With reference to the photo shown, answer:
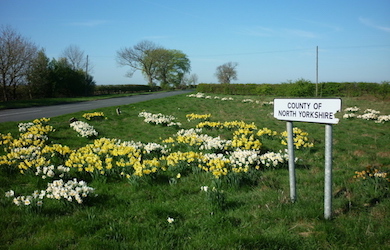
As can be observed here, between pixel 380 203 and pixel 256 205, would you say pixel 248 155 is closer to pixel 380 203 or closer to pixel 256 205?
pixel 256 205

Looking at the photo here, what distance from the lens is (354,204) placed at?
3924mm

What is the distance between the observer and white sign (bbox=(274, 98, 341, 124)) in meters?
3.19

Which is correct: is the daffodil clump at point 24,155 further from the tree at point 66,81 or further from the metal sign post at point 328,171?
the tree at point 66,81

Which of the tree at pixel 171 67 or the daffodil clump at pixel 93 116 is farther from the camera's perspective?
the tree at pixel 171 67

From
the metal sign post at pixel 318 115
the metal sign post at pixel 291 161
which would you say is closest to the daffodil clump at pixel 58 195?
the metal sign post at pixel 291 161

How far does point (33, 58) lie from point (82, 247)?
1306 inches

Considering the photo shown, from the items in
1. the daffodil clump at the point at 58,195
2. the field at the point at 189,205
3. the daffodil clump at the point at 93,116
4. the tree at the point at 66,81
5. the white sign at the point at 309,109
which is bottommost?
the field at the point at 189,205

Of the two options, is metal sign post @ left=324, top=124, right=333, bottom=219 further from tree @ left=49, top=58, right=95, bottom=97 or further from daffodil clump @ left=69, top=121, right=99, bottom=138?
tree @ left=49, top=58, right=95, bottom=97

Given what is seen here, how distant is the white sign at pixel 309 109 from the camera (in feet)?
10.5

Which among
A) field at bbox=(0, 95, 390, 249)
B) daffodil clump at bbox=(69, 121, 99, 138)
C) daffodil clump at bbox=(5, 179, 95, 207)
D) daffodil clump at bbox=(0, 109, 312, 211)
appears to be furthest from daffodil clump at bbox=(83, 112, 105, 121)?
daffodil clump at bbox=(5, 179, 95, 207)

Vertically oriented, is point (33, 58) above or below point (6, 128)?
above

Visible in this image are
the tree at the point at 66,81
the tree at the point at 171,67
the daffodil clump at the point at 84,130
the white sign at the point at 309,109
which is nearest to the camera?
the white sign at the point at 309,109

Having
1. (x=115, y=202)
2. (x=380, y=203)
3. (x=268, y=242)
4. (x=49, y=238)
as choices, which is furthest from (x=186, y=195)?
(x=380, y=203)

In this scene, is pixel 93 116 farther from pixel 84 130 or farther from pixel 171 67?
pixel 171 67
